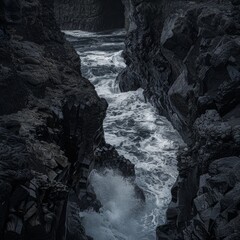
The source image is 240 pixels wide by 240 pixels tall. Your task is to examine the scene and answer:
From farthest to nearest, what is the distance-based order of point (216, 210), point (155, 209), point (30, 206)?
point (155, 209) → point (216, 210) → point (30, 206)

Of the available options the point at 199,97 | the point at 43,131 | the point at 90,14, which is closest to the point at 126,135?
the point at 199,97

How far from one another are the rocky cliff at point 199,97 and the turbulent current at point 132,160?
7.05 ft

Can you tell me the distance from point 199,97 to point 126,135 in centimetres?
1211

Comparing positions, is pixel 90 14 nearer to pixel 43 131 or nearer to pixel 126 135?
pixel 126 135

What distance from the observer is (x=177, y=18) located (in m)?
27.1

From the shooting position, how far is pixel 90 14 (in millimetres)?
60156

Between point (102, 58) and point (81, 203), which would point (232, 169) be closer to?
point (81, 203)

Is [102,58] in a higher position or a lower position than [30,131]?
lower

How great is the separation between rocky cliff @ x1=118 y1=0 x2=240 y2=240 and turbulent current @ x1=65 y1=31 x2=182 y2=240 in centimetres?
215

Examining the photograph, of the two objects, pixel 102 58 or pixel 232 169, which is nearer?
pixel 232 169

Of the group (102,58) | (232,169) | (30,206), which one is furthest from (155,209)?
(102,58)

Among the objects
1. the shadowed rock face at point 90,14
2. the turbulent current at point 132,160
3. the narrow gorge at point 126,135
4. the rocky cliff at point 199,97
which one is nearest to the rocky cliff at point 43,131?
the narrow gorge at point 126,135

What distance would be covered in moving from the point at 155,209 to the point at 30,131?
1120 cm

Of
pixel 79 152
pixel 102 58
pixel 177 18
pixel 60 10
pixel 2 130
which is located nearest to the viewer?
pixel 2 130
